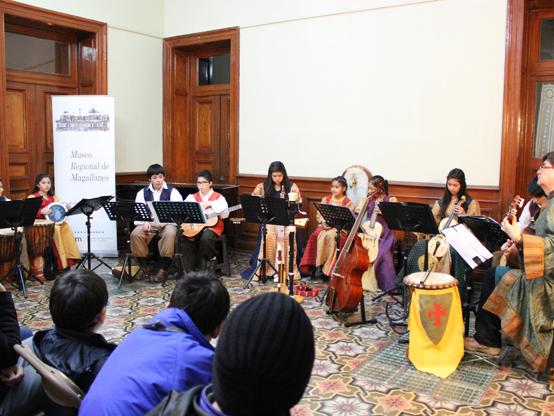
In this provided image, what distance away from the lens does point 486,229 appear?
4512 mm

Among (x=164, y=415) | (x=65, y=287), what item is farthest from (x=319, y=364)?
(x=164, y=415)

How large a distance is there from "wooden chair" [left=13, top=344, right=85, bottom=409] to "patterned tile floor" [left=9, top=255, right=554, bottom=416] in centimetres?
185

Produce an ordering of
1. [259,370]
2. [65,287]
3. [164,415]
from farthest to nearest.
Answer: [65,287]
[164,415]
[259,370]

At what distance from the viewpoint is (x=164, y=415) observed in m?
1.28

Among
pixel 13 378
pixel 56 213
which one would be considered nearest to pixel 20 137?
pixel 56 213

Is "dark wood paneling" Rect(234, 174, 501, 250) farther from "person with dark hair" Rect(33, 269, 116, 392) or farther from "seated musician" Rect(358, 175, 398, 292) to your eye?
"person with dark hair" Rect(33, 269, 116, 392)

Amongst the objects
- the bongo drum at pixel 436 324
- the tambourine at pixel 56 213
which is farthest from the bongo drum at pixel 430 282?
the tambourine at pixel 56 213

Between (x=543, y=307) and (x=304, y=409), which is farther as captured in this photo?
(x=543, y=307)

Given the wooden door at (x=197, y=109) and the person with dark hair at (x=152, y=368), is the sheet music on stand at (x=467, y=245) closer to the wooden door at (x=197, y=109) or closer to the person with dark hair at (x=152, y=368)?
the person with dark hair at (x=152, y=368)

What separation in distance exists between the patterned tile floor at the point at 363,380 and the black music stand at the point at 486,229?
2.81ft

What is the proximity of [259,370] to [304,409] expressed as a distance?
258 cm

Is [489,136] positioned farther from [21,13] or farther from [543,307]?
[21,13]

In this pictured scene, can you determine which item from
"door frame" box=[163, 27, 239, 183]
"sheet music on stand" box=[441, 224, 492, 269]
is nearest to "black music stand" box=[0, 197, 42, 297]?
"door frame" box=[163, 27, 239, 183]

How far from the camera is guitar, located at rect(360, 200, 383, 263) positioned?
618cm
